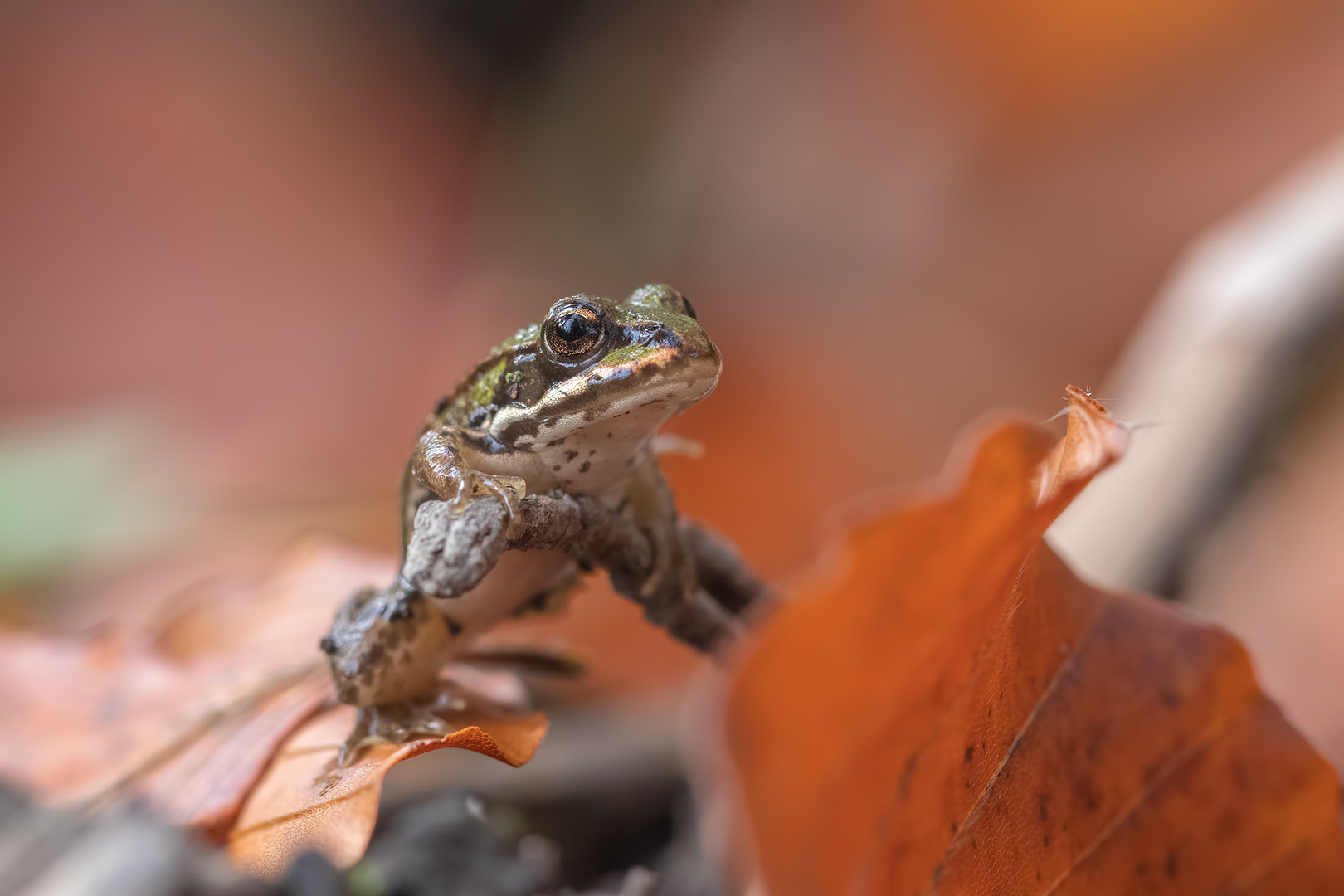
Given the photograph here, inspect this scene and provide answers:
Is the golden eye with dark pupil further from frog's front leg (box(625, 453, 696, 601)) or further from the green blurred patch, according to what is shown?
the green blurred patch

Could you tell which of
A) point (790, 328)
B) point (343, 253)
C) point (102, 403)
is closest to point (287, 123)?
point (343, 253)

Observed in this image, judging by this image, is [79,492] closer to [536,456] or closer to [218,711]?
[218,711]

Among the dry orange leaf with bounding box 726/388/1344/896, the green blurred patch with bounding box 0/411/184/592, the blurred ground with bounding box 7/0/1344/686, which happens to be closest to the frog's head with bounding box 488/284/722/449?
the dry orange leaf with bounding box 726/388/1344/896

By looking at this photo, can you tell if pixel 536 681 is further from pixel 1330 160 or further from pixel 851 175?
pixel 851 175

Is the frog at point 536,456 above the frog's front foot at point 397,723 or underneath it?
above

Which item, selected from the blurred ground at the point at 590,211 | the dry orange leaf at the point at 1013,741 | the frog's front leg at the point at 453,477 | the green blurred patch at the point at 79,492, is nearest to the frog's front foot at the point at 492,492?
the frog's front leg at the point at 453,477

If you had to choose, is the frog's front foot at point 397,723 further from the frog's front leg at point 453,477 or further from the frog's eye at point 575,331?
the frog's eye at point 575,331

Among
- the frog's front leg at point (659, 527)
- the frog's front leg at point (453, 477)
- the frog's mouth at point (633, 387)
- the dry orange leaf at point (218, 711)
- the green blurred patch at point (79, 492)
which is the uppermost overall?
Result: the frog's mouth at point (633, 387)
